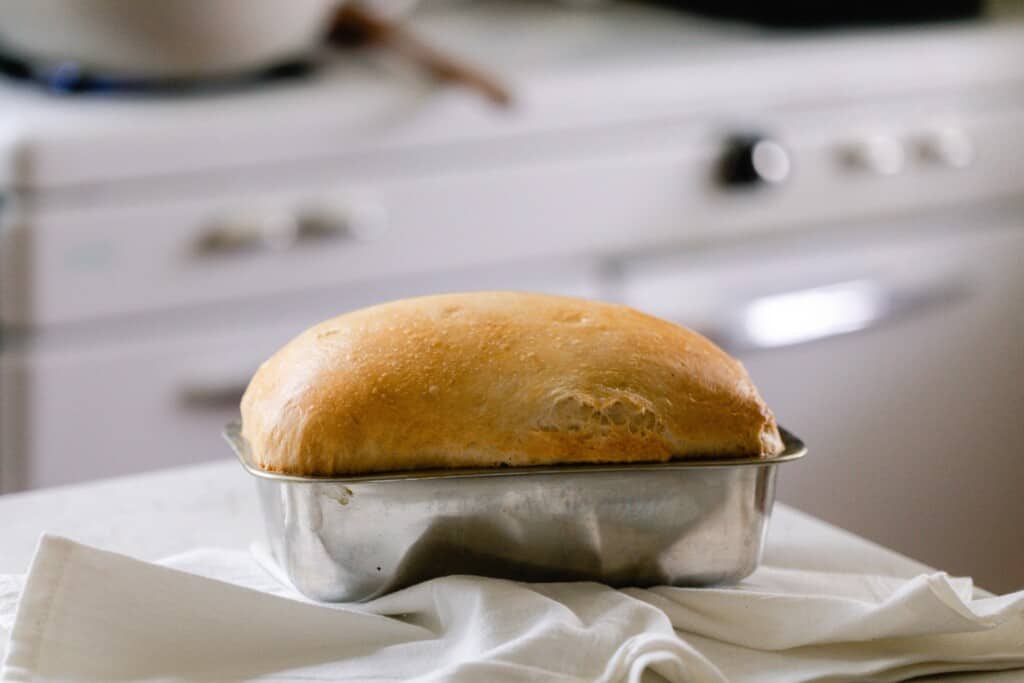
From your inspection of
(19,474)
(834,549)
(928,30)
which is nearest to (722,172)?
(928,30)

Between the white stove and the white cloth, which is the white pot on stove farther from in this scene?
the white cloth

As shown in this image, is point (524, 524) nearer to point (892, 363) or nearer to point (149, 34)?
point (149, 34)

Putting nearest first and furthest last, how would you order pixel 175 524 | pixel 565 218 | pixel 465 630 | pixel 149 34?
pixel 465 630, pixel 175 524, pixel 149 34, pixel 565 218

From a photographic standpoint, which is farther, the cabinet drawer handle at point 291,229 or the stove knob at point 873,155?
the stove knob at point 873,155

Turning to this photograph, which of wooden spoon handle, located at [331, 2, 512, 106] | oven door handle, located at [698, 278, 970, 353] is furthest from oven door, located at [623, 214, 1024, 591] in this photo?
wooden spoon handle, located at [331, 2, 512, 106]

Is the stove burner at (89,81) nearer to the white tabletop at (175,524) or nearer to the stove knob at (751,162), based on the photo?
the stove knob at (751,162)

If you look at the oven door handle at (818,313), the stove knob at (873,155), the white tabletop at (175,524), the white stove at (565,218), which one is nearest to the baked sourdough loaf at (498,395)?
the white tabletop at (175,524)

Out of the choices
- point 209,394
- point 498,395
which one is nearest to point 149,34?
point 209,394
